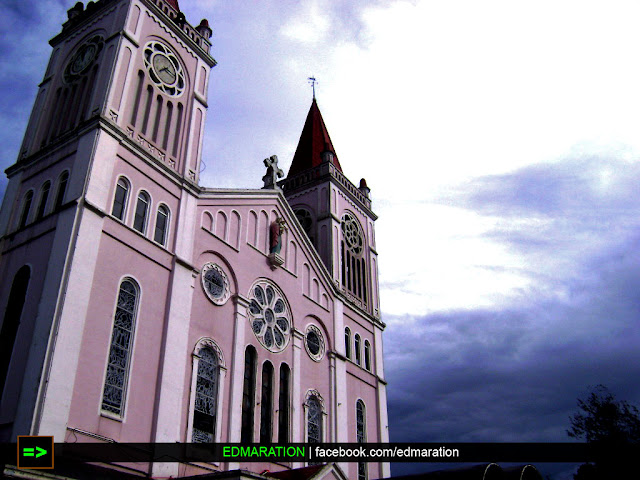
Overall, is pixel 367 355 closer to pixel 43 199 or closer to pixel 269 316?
pixel 269 316

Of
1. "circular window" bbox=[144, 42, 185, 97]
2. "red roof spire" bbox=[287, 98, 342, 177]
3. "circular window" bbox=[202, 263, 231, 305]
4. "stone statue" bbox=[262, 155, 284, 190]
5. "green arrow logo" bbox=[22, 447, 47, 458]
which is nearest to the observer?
"green arrow logo" bbox=[22, 447, 47, 458]

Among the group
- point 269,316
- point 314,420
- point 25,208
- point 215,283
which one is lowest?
point 314,420

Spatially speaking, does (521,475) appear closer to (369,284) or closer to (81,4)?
(369,284)

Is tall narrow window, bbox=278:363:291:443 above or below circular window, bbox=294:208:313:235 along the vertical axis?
below

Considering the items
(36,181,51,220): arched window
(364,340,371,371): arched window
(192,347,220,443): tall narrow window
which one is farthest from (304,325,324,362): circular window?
(36,181,51,220): arched window

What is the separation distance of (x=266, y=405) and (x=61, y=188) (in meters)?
10.3

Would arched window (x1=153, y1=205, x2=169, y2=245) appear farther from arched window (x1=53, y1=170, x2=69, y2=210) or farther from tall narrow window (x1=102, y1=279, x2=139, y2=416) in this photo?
arched window (x1=53, y1=170, x2=69, y2=210)

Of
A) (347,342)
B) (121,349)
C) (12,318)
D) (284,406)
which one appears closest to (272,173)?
(347,342)

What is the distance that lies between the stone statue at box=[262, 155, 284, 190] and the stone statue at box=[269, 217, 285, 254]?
201 centimetres

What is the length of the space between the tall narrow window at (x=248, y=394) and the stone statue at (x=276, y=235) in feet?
15.4

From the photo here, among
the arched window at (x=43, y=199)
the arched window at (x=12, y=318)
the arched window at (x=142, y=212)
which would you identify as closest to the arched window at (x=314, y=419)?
the arched window at (x=142, y=212)

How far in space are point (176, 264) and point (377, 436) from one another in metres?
13.7

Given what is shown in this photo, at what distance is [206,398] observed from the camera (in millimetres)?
19984

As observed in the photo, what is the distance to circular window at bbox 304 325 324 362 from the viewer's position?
2621 centimetres
